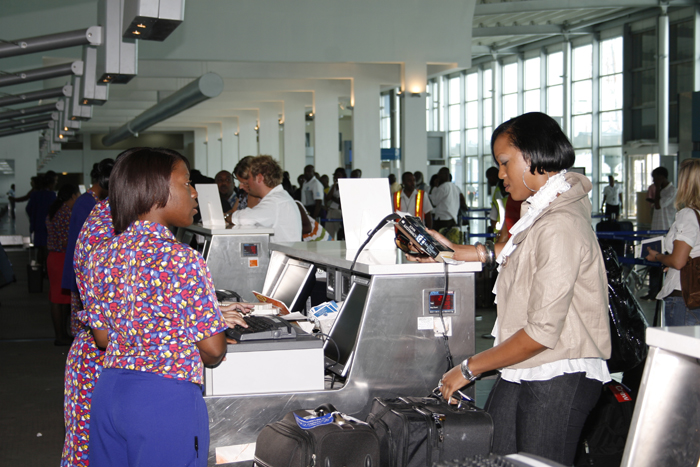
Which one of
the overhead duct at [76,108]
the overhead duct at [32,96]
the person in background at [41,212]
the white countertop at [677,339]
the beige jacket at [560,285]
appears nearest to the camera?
the white countertop at [677,339]

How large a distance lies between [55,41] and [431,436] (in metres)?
4.19

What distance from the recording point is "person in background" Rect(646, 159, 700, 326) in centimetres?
381

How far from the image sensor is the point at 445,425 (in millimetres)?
2297

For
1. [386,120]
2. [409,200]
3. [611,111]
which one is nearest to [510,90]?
[611,111]

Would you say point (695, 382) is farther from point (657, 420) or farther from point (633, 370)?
point (633, 370)

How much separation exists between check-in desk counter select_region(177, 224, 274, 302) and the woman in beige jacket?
2784 millimetres

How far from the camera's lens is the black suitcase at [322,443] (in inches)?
87.4

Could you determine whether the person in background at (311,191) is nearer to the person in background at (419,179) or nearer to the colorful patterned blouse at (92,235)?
the person in background at (419,179)

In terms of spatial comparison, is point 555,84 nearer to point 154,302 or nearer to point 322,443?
point 322,443

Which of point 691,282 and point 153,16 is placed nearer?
point 153,16

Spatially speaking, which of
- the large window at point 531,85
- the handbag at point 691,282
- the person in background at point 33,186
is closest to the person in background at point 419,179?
the person in background at point 33,186

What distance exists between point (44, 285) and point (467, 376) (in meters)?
11.2

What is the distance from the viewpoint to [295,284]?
3803 mm

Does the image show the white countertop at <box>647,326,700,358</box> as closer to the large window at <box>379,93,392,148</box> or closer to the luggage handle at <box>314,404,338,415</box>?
the luggage handle at <box>314,404,338,415</box>
